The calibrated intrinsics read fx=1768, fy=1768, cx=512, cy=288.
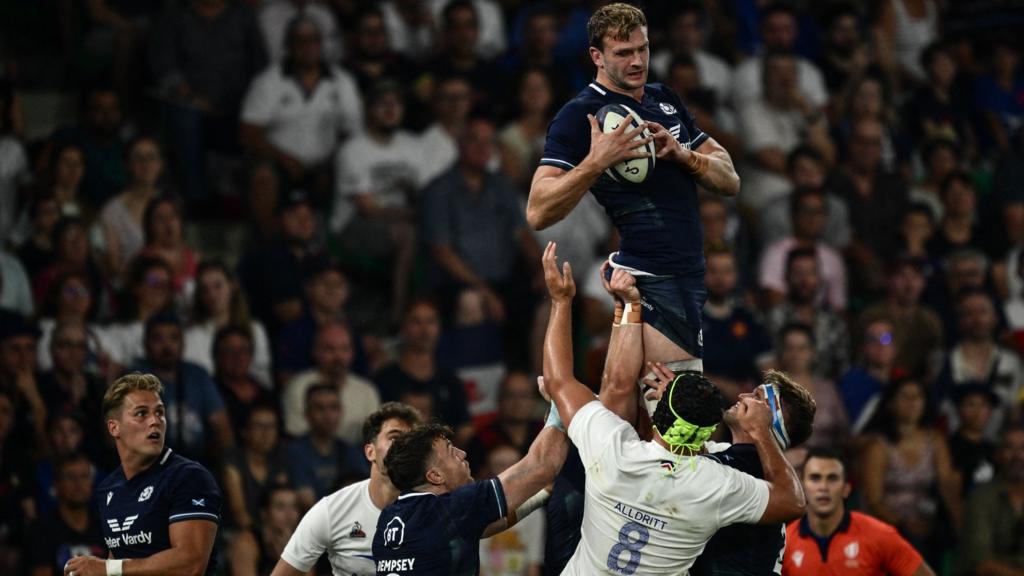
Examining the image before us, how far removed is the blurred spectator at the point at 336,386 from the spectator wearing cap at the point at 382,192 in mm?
1203

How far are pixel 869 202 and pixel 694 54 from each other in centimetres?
208

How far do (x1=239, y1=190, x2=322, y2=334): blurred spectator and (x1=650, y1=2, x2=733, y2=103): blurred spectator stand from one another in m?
3.83

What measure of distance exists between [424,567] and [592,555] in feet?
2.55

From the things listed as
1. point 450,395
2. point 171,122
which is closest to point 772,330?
point 450,395

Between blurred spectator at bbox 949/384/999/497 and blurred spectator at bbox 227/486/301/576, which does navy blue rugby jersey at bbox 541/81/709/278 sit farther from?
blurred spectator at bbox 949/384/999/497

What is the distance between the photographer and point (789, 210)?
15453 mm

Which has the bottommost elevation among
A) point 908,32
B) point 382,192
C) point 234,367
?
point 234,367

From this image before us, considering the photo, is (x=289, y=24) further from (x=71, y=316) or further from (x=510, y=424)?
(x=510, y=424)

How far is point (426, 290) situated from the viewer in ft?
47.9

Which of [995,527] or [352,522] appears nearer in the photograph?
[352,522]

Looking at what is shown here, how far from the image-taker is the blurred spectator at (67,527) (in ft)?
38.1

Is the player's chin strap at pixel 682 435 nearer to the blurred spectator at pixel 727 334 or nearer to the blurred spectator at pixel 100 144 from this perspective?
the blurred spectator at pixel 727 334

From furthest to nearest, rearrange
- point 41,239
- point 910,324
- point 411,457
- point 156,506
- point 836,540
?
point 910,324 < point 41,239 < point 836,540 < point 156,506 < point 411,457

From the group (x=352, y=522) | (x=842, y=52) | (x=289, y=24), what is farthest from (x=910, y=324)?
(x=352, y=522)
